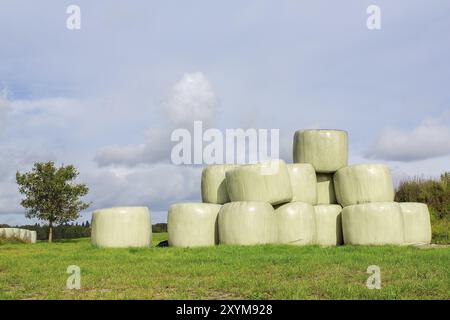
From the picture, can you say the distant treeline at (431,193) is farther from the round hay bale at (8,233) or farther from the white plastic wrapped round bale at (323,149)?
A: the round hay bale at (8,233)

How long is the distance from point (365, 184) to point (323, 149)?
1.44 m

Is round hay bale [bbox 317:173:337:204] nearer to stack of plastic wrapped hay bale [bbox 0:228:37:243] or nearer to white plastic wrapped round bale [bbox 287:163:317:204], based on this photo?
white plastic wrapped round bale [bbox 287:163:317:204]

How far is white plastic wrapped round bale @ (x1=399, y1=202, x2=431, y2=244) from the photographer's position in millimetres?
14984

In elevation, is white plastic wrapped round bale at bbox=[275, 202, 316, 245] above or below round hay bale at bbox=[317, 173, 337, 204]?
below

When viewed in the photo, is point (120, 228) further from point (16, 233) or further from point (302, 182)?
point (16, 233)

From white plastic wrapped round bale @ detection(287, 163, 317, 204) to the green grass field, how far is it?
2.35 metres

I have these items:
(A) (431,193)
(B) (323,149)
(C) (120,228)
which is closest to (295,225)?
(B) (323,149)

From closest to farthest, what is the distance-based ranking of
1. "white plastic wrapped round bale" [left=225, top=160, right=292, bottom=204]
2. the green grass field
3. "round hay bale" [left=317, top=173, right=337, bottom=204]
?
1. the green grass field
2. "white plastic wrapped round bale" [left=225, top=160, right=292, bottom=204]
3. "round hay bale" [left=317, top=173, right=337, bottom=204]

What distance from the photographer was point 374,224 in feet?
44.7

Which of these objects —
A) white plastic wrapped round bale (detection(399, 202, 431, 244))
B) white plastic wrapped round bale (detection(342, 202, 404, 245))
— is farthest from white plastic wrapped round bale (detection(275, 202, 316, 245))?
white plastic wrapped round bale (detection(399, 202, 431, 244))
